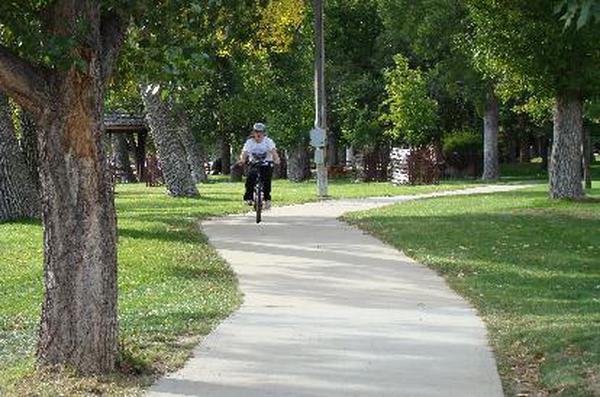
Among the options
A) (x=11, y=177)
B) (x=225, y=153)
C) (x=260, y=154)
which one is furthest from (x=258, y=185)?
(x=225, y=153)

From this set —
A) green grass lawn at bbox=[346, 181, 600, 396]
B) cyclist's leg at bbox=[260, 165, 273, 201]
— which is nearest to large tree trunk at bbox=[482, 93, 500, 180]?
green grass lawn at bbox=[346, 181, 600, 396]

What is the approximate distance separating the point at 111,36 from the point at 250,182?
40.2ft

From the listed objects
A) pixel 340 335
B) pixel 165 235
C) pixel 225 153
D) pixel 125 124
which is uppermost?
pixel 125 124

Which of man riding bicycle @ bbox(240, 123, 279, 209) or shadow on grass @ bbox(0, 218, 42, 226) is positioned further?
shadow on grass @ bbox(0, 218, 42, 226)

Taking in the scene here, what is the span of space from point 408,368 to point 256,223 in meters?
13.0

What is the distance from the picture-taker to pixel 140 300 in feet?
38.0

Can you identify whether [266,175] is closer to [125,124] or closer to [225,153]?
[125,124]

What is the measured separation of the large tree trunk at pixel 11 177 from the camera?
22109 millimetres

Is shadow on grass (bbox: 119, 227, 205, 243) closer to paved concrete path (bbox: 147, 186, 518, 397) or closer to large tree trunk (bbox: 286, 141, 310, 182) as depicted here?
paved concrete path (bbox: 147, 186, 518, 397)

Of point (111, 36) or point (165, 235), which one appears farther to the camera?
point (165, 235)

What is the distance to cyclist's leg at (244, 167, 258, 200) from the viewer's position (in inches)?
780

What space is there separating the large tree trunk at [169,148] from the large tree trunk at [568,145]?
35.9 ft

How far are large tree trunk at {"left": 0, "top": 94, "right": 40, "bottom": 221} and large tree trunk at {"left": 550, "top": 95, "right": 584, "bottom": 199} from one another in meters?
12.0

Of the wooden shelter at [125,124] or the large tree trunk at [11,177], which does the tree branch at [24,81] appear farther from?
the wooden shelter at [125,124]
